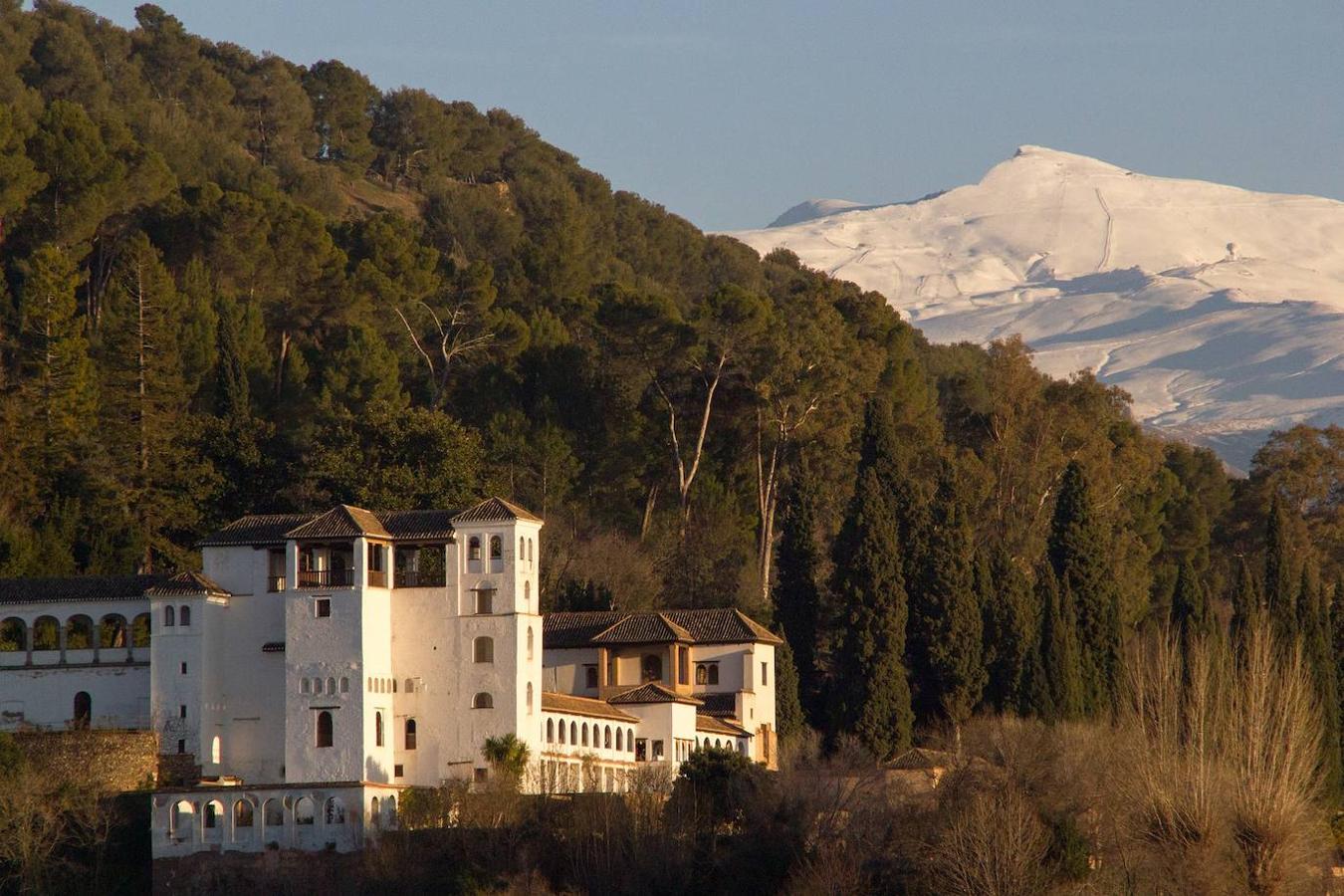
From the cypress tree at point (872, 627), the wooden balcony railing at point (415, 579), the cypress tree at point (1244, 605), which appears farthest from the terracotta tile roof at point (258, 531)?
the cypress tree at point (1244, 605)

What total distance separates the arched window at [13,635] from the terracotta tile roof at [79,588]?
612 millimetres

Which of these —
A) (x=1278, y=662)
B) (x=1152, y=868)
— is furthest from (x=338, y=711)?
(x=1278, y=662)

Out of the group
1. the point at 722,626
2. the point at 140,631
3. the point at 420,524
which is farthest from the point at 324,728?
the point at 722,626

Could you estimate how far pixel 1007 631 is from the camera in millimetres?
60906

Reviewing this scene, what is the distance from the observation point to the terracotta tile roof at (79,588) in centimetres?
5491

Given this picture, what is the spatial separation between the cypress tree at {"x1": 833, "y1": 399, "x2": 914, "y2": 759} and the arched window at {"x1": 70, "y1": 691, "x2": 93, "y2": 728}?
17007mm

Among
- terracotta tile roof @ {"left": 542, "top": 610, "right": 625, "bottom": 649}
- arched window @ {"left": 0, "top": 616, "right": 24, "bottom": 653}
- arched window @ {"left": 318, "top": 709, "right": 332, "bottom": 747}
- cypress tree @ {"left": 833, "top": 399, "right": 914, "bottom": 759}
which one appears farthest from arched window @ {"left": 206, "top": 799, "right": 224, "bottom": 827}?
cypress tree @ {"left": 833, "top": 399, "right": 914, "bottom": 759}

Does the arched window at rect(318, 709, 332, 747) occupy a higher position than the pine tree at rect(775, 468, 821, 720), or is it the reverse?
the pine tree at rect(775, 468, 821, 720)

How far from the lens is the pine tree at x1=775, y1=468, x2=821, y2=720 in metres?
62.1

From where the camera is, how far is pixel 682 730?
186ft

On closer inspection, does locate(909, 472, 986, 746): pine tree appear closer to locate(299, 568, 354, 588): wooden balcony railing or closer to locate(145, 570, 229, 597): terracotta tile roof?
locate(299, 568, 354, 588): wooden balcony railing

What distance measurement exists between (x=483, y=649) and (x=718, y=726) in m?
7.11

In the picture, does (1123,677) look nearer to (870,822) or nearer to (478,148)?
(870,822)

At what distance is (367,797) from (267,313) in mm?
27445
